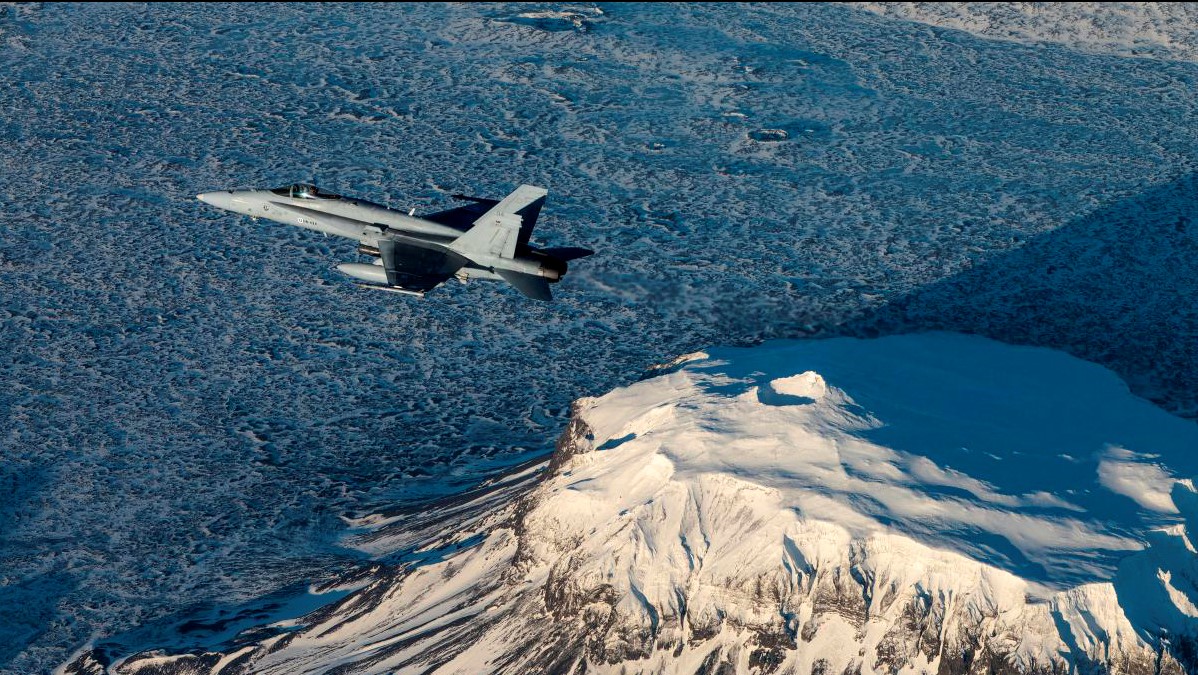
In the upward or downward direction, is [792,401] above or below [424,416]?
above

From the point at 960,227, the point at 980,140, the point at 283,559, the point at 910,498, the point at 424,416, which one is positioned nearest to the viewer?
the point at 910,498

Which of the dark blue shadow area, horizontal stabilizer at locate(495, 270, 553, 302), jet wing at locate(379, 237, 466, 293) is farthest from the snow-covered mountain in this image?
the dark blue shadow area

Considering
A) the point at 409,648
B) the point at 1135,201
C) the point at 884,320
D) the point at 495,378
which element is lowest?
the point at 409,648

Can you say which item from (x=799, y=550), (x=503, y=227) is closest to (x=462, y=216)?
(x=503, y=227)

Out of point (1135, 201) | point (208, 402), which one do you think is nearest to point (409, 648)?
point (208, 402)

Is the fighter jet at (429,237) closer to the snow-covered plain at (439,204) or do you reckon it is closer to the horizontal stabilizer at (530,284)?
the horizontal stabilizer at (530,284)

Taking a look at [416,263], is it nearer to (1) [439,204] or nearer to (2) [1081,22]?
(1) [439,204]

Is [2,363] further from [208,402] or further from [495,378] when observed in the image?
[495,378]

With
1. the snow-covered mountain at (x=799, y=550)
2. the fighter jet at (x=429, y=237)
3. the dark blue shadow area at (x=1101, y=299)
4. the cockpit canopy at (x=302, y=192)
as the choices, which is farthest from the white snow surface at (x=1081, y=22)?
the cockpit canopy at (x=302, y=192)
